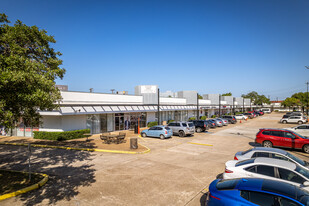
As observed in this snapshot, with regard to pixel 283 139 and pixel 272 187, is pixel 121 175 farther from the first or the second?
pixel 283 139

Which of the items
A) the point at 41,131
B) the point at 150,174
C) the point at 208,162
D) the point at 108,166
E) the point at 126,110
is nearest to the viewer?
the point at 150,174

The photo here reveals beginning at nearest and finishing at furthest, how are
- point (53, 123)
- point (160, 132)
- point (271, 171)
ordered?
point (271, 171), point (53, 123), point (160, 132)

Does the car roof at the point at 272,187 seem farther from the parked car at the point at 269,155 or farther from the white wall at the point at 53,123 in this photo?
the white wall at the point at 53,123

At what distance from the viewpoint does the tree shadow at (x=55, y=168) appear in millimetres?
7351

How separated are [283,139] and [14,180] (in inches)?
717

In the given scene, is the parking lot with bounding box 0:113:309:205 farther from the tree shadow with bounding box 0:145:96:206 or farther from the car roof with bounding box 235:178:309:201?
the car roof with bounding box 235:178:309:201

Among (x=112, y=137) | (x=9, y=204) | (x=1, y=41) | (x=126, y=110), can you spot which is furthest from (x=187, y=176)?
(x=126, y=110)

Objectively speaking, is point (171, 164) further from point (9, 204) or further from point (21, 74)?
point (21, 74)

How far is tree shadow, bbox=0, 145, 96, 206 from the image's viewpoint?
7351 mm

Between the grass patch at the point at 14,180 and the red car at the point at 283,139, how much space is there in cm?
1636

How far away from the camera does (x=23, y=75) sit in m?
6.63

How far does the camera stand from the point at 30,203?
6.73 meters

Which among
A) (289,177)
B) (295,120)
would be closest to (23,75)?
(289,177)

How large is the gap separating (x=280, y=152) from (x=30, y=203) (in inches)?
426
